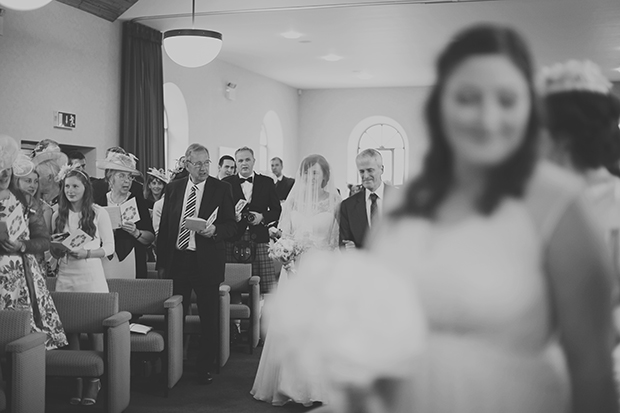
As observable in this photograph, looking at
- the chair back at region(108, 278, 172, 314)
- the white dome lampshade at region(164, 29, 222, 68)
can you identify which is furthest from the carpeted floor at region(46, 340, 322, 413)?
the white dome lampshade at region(164, 29, 222, 68)

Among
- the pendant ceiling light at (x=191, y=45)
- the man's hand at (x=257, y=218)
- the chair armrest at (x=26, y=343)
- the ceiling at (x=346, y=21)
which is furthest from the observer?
the ceiling at (x=346, y=21)

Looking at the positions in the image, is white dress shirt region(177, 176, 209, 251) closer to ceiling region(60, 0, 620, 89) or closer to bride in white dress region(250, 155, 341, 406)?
bride in white dress region(250, 155, 341, 406)

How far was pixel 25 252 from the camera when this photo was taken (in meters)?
4.17

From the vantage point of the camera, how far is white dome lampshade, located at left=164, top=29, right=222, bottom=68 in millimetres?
6762

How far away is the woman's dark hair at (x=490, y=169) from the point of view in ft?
3.40

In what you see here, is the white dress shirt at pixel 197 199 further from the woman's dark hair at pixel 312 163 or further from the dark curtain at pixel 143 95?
the dark curtain at pixel 143 95

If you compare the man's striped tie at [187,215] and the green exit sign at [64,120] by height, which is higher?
the green exit sign at [64,120]

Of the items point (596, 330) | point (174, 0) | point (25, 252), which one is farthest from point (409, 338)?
point (174, 0)

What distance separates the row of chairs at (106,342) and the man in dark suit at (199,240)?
251 mm

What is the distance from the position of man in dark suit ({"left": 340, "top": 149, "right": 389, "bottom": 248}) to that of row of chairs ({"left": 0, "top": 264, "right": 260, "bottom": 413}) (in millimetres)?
1611

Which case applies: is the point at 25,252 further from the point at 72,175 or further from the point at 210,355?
the point at 210,355

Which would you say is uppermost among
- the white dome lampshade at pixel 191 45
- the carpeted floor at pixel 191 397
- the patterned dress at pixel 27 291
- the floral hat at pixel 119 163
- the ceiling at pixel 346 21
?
the ceiling at pixel 346 21

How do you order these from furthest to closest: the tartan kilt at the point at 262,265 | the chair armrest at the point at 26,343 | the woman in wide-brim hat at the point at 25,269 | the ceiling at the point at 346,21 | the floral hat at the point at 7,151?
1. the ceiling at the point at 346,21
2. the tartan kilt at the point at 262,265
3. the woman in wide-brim hat at the point at 25,269
4. the chair armrest at the point at 26,343
5. the floral hat at the point at 7,151

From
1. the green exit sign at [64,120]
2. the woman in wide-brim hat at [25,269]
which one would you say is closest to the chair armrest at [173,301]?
the woman in wide-brim hat at [25,269]
